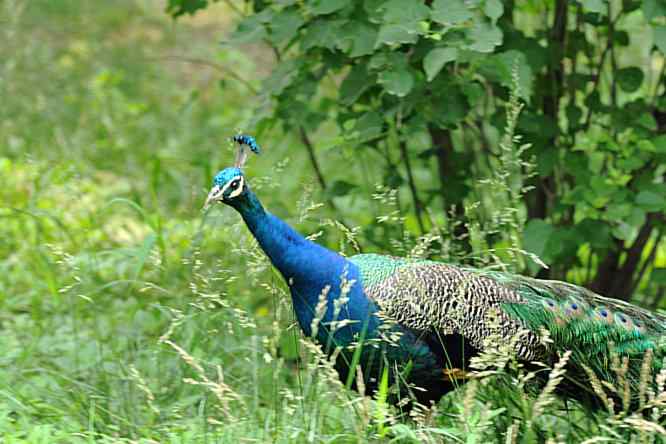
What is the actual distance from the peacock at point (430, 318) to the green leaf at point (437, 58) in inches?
21.7

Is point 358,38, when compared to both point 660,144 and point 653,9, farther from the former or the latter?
point 660,144

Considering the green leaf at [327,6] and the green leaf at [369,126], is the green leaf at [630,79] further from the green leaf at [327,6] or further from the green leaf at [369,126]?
the green leaf at [327,6]

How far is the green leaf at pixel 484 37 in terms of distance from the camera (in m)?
3.19

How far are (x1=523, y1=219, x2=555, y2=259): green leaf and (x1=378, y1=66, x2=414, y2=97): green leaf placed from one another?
80 cm

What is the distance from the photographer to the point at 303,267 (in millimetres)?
3021

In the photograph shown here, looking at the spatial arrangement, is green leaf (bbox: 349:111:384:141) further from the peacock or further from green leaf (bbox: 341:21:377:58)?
the peacock

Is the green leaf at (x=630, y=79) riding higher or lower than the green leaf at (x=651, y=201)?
higher

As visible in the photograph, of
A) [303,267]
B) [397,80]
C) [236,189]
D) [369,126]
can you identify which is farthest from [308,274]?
[369,126]

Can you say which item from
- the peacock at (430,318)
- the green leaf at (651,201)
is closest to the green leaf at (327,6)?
the peacock at (430,318)

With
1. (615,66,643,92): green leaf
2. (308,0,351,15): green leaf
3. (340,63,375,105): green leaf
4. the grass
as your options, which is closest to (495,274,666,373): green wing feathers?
the grass

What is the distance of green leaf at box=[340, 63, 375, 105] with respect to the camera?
3.62m

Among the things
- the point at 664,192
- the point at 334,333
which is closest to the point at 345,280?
the point at 334,333

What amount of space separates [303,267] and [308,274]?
0.08 ft

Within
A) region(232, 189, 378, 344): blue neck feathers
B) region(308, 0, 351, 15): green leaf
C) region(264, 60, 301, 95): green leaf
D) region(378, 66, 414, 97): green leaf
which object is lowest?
region(232, 189, 378, 344): blue neck feathers
